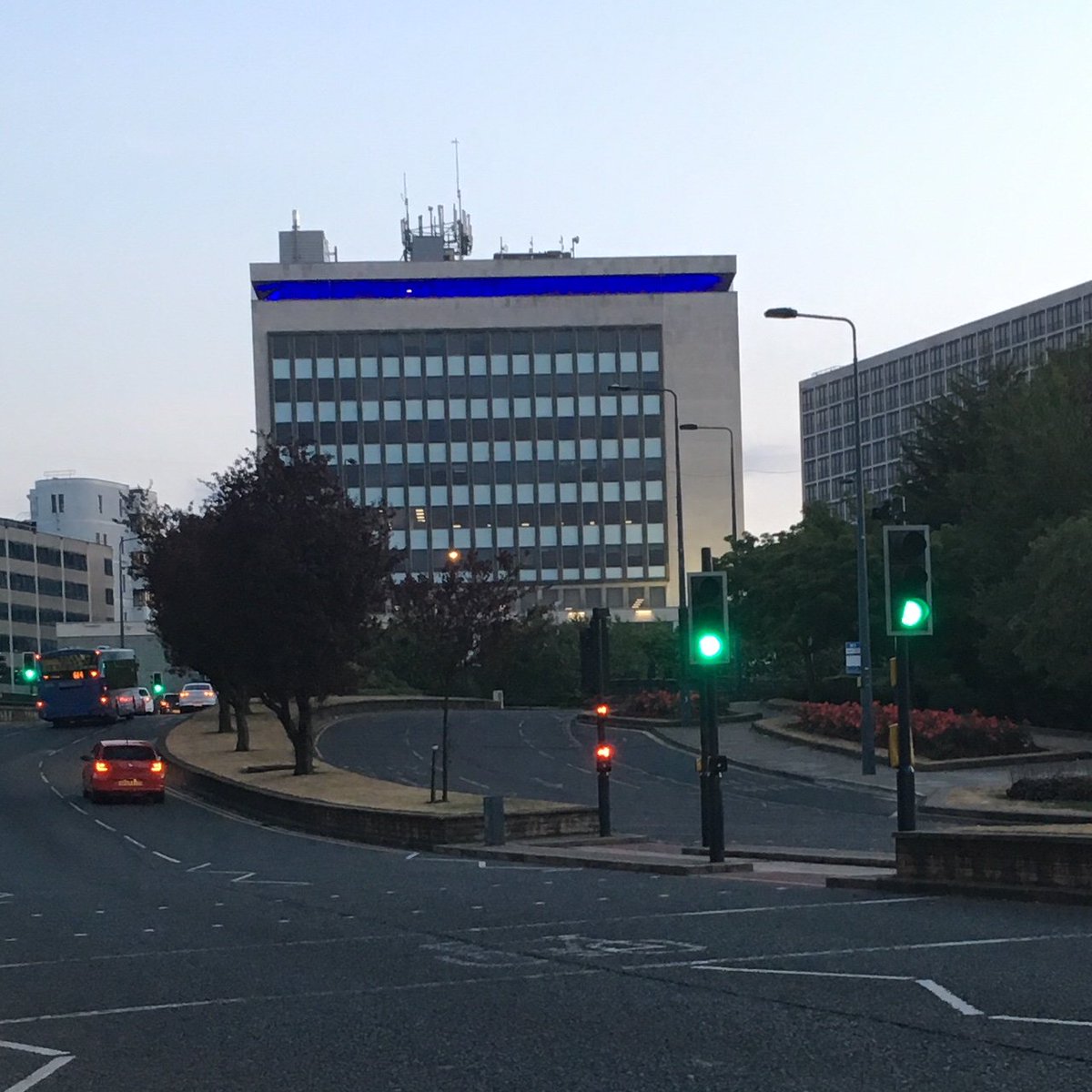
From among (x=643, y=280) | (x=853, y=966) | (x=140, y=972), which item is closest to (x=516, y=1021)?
(x=853, y=966)

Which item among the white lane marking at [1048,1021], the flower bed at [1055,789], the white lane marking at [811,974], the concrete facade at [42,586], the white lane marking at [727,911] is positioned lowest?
the flower bed at [1055,789]

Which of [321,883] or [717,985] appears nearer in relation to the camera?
[717,985]

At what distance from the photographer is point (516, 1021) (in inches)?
428

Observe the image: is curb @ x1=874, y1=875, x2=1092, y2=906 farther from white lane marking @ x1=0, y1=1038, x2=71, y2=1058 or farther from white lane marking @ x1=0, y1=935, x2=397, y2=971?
white lane marking @ x1=0, y1=1038, x2=71, y2=1058

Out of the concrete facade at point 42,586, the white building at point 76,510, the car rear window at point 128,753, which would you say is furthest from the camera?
the white building at point 76,510

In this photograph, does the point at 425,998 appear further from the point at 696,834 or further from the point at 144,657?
the point at 144,657

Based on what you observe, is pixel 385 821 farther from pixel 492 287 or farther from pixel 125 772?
pixel 492 287

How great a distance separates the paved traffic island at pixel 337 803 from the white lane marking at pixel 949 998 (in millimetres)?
19153

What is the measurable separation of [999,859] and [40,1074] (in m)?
10.0

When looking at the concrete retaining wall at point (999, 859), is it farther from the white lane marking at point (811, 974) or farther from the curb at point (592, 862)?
the curb at point (592, 862)

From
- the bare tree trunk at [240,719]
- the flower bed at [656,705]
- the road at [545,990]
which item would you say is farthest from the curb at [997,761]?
the road at [545,990]

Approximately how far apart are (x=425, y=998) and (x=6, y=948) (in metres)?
6.55

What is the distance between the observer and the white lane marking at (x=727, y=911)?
54.2ft

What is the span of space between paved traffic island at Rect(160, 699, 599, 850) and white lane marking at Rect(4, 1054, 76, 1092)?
20280 millimetres
